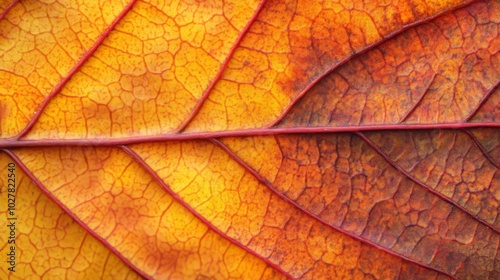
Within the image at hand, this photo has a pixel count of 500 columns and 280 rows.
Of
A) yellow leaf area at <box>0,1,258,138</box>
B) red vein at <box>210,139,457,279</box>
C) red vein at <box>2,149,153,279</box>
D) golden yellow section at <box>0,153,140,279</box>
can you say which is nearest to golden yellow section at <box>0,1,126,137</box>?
yellow leaf area at <box>0,1,258,138</box>

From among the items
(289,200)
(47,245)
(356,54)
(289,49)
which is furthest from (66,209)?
(356,54)

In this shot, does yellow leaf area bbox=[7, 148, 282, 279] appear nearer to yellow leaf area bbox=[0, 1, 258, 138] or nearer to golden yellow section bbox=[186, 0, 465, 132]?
yellow leaf area bbox=[0, 1, 258, 138]

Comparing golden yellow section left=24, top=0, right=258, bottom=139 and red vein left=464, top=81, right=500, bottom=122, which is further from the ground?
red vein left=464, top=81, right=500, bottom=122

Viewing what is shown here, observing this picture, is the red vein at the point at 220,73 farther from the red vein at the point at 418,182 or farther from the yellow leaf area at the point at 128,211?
the red vein at the point at 418,182

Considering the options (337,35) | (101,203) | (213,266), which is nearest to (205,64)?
(337,35)

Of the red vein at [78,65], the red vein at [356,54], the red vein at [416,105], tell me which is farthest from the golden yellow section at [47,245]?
the red vein at [416,105]

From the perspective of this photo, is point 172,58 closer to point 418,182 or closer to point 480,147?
point 418,182

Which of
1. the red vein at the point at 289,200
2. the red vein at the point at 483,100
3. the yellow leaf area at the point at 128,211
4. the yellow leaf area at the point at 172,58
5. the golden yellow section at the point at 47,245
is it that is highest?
the red vein at the point at 483,100
